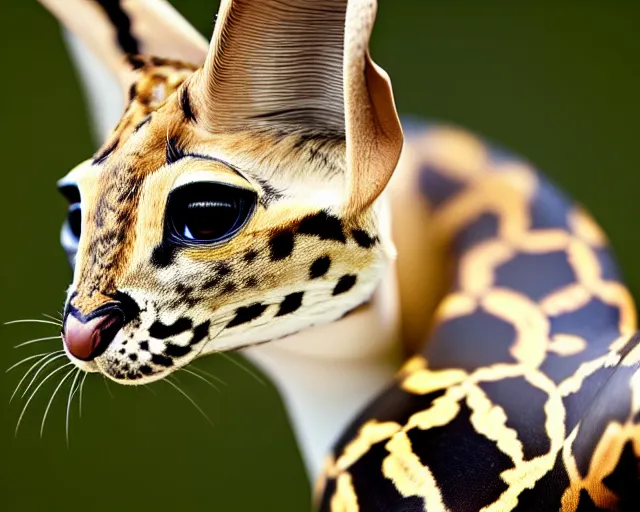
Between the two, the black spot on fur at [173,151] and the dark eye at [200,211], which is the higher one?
the black spot on fur at [173,151]

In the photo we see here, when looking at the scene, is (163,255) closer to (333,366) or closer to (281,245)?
(281,245)

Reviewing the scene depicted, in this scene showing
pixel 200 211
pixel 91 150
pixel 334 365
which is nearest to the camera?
pixel 200 211

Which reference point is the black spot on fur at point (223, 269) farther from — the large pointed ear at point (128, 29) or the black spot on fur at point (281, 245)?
the large pointed ear at point (128, 29)

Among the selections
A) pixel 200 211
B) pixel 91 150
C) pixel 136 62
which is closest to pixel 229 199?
pixel 200 211

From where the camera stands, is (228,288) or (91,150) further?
(91,150)

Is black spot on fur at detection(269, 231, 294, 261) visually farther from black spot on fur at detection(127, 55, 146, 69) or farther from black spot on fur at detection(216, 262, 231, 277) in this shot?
black spot on fur at detection(127, 55, 146, 69)

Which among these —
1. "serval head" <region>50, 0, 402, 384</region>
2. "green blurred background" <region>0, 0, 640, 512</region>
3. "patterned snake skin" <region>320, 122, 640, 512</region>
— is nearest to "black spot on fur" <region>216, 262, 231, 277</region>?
"serval head" <region>50, 0, 402, 384</region>

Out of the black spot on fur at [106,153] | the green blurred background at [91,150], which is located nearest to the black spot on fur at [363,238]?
the black spot on fur at [106,153]
